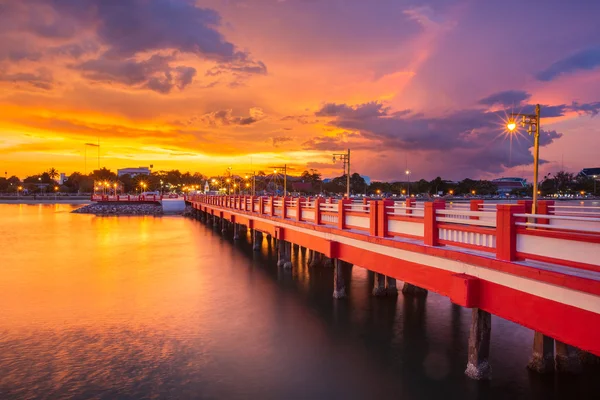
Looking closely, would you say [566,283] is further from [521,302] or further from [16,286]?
[16,286]

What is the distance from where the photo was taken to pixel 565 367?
10727 mm

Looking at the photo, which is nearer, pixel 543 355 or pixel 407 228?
pixel 543 355

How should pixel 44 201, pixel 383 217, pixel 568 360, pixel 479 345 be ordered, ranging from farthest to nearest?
pixel 44 201
pixel 383 217
pixel 568 360
pixel 479 345

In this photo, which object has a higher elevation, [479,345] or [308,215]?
[308,215]

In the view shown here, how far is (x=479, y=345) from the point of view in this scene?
10.2 metres

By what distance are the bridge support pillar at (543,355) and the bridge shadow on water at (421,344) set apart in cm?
22

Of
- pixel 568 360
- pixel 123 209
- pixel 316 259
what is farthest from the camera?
pixel 123 209

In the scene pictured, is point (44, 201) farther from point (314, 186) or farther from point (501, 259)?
point (501, 259)

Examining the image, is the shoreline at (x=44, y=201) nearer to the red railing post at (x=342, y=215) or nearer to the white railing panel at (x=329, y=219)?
the white railing panel at (x=329, y=219)

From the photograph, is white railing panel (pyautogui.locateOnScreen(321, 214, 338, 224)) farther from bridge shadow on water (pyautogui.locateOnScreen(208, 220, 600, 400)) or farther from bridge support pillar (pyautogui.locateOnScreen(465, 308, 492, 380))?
bridge support pillar (pyautogui.locateOnScreen(465, 308, 492, 380))

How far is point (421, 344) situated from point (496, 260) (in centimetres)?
684

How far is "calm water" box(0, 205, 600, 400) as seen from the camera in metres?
11.0

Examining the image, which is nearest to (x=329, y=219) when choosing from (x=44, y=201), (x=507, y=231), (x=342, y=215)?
(x=342, y=215)

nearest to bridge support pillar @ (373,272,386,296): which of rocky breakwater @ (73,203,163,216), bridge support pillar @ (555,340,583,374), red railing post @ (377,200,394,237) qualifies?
red railing post @ (377,200,394,237)
